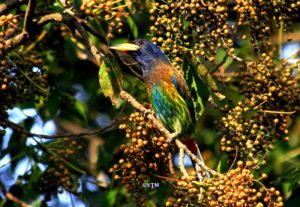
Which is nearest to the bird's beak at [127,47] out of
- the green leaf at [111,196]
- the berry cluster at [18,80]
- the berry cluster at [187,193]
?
the berry cluster at [18,80]

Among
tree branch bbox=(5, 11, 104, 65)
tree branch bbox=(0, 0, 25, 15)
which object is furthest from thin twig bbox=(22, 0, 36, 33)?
tree branch bbox=(0, 0, 25, 15)

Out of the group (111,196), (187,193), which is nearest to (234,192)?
(187,193)

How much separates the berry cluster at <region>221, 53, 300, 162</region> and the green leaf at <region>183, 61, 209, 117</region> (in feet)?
0.57

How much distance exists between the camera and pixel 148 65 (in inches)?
190

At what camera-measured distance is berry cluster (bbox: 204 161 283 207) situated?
3.05 metres

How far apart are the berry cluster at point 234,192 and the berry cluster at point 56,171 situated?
5.56 feet

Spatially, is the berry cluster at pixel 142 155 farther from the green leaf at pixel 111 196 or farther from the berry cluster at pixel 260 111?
the green leaf at pixel 111 196

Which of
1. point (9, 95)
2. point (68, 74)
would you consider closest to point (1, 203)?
point (9, 95)

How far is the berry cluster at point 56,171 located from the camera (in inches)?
184

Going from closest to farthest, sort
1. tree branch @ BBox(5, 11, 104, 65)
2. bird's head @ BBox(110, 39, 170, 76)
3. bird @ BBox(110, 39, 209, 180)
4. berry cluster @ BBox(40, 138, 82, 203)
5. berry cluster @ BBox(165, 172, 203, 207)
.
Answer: berry cluster @ BBox(165, 172, 203, 207) < tree branch @ BBox(5, 11, 104, 65) < bird @ BBox(110, 39, 209, 180) < berry cluster @ BBox(40, 138, 82, 203) < bird's head @ BBox(110, 39, 170, 76)

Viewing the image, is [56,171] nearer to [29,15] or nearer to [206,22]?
[29,15]

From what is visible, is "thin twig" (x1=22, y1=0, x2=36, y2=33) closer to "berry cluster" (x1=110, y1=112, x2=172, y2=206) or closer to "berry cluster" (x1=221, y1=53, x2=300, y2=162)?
"berry cluster" (x1=110, y1=112, x2=172, y2=206)

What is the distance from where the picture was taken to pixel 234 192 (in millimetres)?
3066

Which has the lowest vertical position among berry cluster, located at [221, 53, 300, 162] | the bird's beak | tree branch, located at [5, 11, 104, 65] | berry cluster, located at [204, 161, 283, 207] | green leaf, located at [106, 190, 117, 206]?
green leaf, located at [106, 190, 117, 206]
